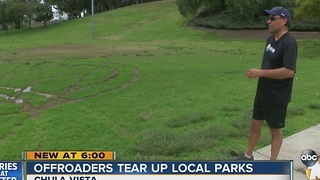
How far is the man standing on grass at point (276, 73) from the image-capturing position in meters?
3.57

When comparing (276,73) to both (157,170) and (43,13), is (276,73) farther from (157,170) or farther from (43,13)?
(43,13)

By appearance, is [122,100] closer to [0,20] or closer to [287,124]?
[287,124]

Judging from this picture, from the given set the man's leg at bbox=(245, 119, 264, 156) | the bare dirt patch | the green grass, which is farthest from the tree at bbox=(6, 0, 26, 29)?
the man's leg at bbox=(245, 119, 264, 156)

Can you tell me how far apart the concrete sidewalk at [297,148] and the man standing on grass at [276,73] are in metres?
0.37

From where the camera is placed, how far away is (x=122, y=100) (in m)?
8.25

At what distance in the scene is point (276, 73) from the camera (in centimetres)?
355

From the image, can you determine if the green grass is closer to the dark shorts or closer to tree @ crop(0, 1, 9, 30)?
the dark shorts

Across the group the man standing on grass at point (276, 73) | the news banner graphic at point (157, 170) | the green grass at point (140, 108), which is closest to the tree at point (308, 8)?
the green grass at point (140, 108)

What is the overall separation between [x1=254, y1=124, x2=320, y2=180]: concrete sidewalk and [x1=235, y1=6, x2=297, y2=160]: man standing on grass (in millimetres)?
373

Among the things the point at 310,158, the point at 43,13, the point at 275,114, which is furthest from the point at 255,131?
the point at 43,13

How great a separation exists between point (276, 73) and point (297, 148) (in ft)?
5.70

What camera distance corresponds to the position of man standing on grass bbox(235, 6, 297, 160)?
3568mm

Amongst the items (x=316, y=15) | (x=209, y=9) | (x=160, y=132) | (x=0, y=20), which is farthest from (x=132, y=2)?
(x=160, y=132)

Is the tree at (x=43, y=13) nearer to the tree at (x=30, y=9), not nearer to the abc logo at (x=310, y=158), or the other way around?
the tree at (x=30, y=9)
